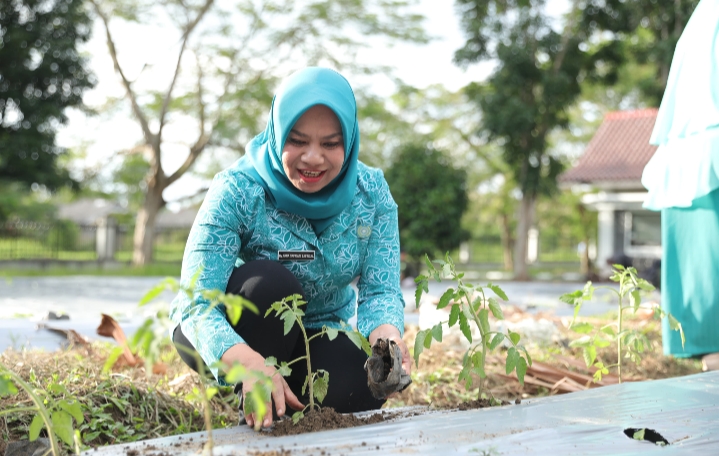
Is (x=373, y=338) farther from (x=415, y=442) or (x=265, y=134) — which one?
(x=265, y=134)

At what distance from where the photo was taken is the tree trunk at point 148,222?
15.2m

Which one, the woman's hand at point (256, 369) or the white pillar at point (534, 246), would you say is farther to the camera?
the white pillar at point (534, 246)

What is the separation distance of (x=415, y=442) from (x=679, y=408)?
710 mm

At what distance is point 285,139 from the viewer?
1.79m

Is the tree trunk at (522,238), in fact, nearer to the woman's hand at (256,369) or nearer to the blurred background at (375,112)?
the blurred background at (375,112)

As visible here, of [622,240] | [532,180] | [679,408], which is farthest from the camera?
[622,240]

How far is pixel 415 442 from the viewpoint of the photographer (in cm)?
134

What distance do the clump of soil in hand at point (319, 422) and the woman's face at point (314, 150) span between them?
580 mm

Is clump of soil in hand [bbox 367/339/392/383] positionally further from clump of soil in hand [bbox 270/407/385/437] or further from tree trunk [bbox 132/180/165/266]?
tree trunk [bbox 132/180/165/266]

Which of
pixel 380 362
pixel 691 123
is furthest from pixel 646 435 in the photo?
pixel 691 123

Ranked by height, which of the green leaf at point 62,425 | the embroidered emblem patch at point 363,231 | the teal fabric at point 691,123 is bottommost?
the green leaf at point 62,425

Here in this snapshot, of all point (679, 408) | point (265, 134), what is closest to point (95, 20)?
point (265, 134)

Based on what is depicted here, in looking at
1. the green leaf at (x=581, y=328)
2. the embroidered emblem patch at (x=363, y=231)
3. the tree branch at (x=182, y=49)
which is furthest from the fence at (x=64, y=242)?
the green leaf at (x=581, y=328)

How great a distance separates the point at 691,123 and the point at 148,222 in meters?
13.9
